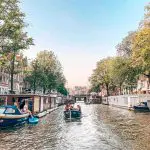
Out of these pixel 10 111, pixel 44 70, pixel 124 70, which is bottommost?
pixel 10 111

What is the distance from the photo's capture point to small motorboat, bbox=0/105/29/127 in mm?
30892

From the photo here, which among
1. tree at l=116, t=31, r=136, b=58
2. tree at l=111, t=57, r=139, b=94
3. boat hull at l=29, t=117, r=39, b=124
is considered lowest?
boat hull at l=29, t=117, r=39, b=124

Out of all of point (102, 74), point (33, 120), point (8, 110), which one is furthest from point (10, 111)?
point (102, 74)

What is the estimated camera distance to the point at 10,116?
104 ft

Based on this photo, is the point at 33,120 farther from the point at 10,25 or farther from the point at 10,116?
the point at 10,25

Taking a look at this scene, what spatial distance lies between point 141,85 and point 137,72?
36822mm

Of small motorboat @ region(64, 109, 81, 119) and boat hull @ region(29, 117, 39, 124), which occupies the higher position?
small motorboat @ region(64, 109, 81, 119)

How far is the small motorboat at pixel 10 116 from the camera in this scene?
101ft

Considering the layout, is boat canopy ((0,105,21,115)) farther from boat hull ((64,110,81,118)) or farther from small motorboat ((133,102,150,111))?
small motorboat ((133,102,150,111))

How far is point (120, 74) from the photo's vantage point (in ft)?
247

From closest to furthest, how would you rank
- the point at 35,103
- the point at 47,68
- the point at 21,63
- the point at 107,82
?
the point at 35,103, the point at 21,63, the point at 47,68, the point at 107,82

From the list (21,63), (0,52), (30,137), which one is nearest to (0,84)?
(21,63)

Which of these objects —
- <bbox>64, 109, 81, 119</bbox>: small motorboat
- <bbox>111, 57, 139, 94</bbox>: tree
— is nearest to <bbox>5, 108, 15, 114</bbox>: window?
<bbox>64, 109, 81, 119</bbox>: small motorboat

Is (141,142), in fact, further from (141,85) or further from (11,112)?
(141,85)
